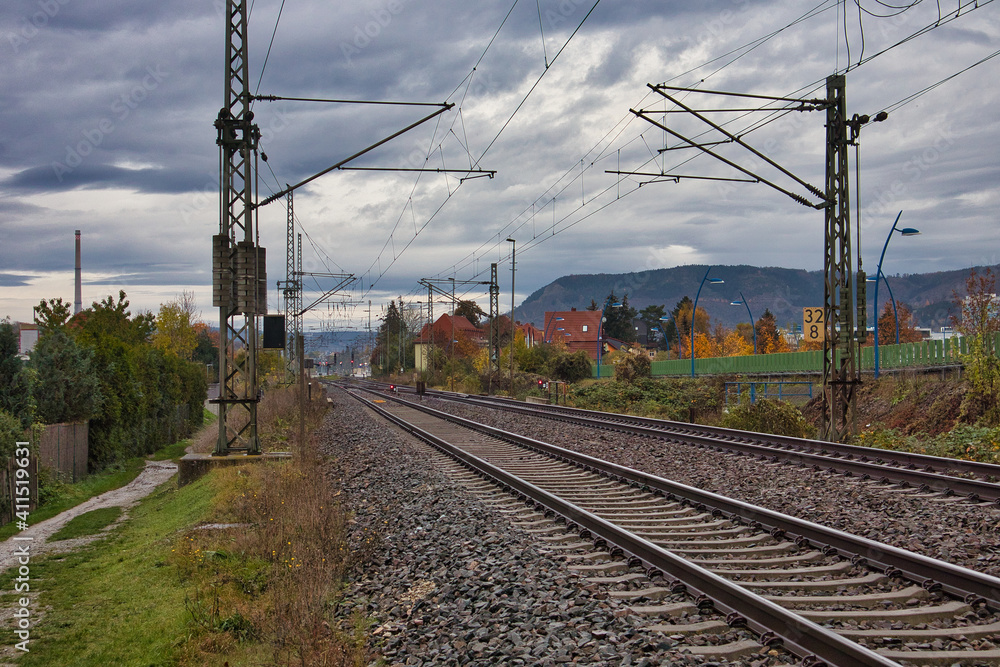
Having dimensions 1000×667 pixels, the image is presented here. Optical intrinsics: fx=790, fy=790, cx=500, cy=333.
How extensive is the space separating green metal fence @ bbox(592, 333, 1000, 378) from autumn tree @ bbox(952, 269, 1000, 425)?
358mm

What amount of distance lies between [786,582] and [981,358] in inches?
588

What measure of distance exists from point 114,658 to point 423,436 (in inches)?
623

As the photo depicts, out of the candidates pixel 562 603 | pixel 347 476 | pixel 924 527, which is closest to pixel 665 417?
pixel 347 476

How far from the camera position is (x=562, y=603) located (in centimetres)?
632

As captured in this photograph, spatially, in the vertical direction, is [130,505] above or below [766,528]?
below

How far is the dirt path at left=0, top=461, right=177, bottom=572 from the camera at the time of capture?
486 inches

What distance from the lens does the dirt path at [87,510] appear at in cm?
1235

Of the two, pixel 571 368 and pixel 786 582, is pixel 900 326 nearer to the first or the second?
pixel 571 368

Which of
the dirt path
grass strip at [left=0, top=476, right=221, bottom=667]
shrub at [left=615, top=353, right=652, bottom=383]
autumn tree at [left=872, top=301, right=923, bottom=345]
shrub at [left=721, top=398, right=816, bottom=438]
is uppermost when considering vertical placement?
autumn tree at [left=872, top=301, right=923, bottom=345]

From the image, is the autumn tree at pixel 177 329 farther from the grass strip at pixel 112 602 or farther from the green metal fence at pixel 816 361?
the grass strip at pixel 112 602

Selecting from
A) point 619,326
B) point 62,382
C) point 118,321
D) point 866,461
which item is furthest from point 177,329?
point 619,326

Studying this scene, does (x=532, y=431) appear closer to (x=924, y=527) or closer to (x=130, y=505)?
(x=130, y=505)

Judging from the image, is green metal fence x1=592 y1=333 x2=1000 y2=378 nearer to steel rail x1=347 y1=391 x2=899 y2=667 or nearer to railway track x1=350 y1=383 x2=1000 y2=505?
railway track x1=350 y1=383 x2=1000 y2=505

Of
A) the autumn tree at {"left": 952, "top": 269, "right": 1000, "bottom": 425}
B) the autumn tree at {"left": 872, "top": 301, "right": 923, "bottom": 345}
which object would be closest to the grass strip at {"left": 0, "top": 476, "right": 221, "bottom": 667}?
the autumn tree at {"left": 952, "top": 269, "right": 1000, "bottom": 425}
